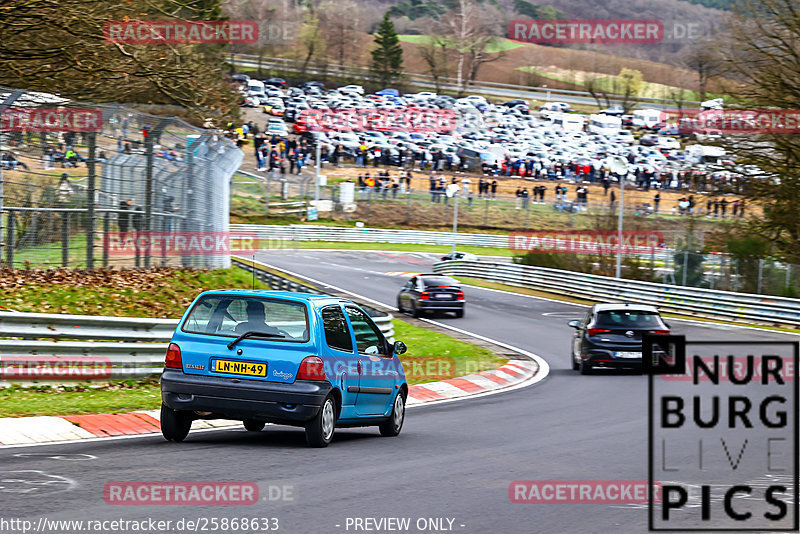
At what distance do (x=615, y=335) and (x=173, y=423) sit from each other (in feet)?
42.1

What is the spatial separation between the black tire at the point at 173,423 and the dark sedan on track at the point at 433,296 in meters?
22.9

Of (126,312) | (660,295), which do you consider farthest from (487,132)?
(126,312)

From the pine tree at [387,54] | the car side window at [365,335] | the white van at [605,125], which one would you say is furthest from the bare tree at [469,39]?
the car side window at [365,335]

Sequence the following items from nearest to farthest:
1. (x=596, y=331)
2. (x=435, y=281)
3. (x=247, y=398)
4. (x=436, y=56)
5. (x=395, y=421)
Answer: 1. (x=247, y=398)
2. (x=395, y=421)
3. (x=596, y=331)
4. (x=435, y=281)
5. (x=436, y=56)

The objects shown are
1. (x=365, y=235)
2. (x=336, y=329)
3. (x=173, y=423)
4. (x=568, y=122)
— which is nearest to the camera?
(x=173, y=423)

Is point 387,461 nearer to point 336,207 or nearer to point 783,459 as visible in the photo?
point 783,459

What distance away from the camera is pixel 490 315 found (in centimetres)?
3391

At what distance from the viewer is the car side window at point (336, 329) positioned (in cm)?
997

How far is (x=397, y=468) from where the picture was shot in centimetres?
873

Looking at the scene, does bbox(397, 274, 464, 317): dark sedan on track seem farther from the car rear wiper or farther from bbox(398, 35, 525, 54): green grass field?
bbox(398, 35, 525, 54): green grass field

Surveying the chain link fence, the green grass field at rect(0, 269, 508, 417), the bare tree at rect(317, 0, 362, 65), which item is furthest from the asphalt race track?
the bare tree at rect(317, 0, 362, 65)

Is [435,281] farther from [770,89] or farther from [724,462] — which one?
[724,462]

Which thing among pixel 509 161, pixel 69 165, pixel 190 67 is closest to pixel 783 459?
pixel 69 165

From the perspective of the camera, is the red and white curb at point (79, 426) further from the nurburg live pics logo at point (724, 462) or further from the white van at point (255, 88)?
the white van at point (255, 88)
